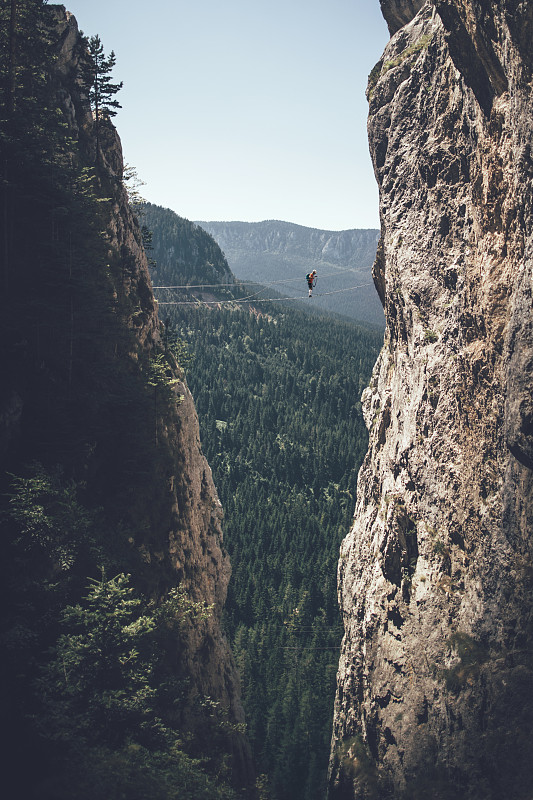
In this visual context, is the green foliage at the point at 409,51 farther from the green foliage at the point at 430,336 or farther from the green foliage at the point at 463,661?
the green foliage at the point at 463,661

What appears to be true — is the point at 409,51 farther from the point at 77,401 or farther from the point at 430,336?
the point at 77,401

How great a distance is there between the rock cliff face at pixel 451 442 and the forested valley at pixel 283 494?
1208 centimetres

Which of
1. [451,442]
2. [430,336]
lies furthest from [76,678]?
[430,336]

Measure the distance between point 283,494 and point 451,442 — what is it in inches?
A: 3572

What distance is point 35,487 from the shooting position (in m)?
17.5

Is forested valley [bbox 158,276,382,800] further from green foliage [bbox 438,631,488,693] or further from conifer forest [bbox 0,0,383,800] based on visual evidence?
green foliage [bbox 438,631,488,693]

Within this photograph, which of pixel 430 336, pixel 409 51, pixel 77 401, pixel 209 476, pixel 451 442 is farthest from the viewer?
pixel 209 476

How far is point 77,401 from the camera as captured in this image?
2314 centimetres

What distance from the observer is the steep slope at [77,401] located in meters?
18.8

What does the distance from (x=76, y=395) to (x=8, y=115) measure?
1213cm

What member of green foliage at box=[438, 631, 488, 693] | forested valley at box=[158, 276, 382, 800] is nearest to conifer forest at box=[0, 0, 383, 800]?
forested valley at box=[158, 276, 382, 800]

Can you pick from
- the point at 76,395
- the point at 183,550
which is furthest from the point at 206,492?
the point at 76,395

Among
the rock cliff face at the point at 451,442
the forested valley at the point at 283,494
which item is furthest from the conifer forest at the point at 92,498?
the rock cliff face at the point at 451,442

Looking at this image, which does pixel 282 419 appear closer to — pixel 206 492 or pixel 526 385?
pixel 206 492
